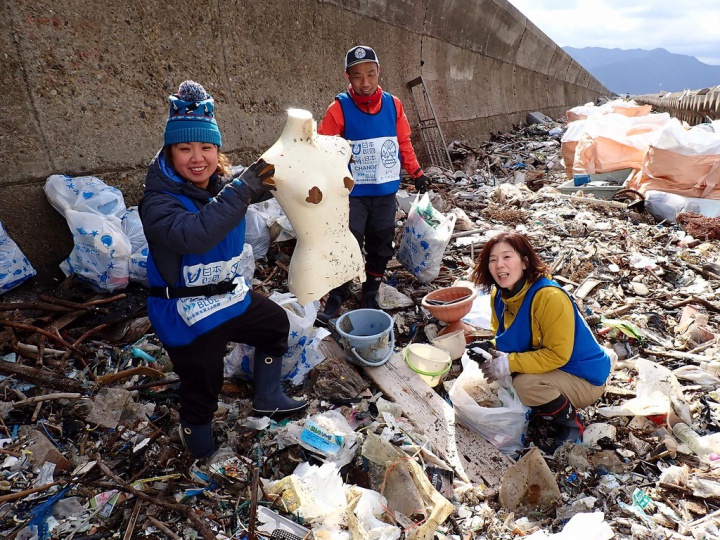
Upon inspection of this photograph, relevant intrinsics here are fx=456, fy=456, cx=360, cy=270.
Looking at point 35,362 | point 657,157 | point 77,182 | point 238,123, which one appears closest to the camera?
point 35,362

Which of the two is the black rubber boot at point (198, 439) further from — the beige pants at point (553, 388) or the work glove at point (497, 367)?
the beige pants at point (553, 388)

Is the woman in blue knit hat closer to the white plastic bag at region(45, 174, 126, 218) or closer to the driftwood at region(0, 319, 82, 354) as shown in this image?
the driftwood at region(0, 319, 82, 354)

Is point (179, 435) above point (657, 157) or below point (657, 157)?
below

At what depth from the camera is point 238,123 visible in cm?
479

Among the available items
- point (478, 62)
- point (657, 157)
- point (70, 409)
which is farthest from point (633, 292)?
point (478, 62)

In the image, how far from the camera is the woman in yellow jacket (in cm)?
252

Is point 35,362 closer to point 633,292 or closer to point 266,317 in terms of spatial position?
point 266,317

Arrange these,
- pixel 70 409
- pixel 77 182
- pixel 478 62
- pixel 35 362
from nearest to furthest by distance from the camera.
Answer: pixel 70 409
pixel 35 362
pixel 77 182
pixel 478 62

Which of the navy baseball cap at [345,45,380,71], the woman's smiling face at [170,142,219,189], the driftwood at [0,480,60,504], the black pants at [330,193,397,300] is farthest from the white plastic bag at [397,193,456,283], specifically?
the driftwood at [0,480,60,504]

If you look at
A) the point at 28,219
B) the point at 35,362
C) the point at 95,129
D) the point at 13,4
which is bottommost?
the point at 35,362

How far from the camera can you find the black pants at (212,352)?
2.15 meters

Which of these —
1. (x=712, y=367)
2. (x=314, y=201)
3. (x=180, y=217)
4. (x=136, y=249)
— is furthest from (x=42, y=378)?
(x=712, y=367)

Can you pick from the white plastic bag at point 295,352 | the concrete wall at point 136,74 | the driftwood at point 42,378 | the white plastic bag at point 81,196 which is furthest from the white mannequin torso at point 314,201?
the concrete wall at point 136,74

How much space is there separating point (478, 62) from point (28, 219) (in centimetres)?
1122
